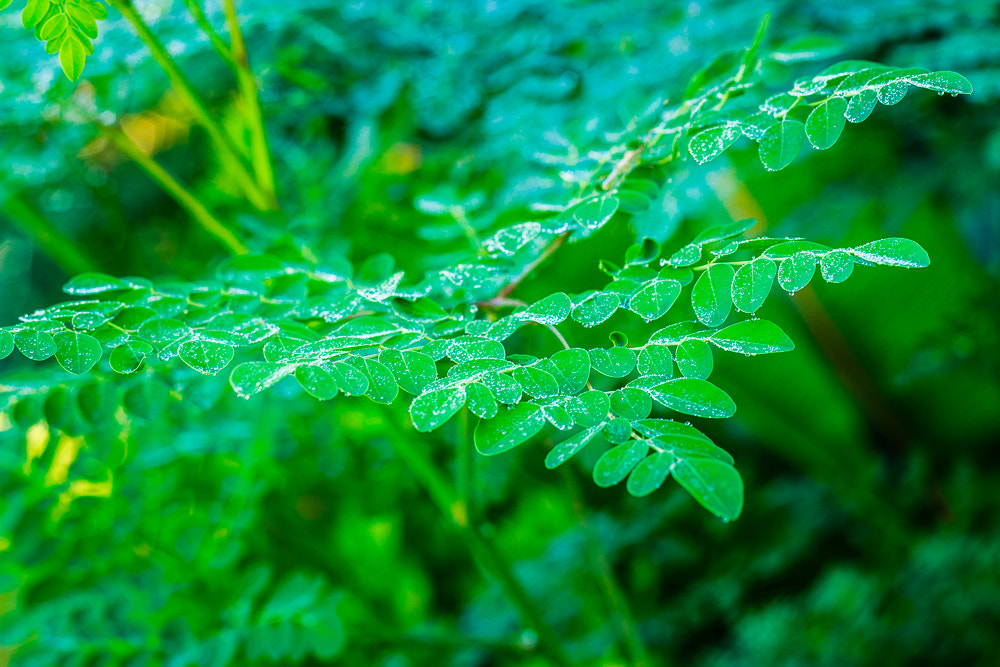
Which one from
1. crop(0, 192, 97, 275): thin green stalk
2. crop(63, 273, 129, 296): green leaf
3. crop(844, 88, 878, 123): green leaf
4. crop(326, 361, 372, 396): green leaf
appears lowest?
crop(844, 88, 878, 123): green leaf

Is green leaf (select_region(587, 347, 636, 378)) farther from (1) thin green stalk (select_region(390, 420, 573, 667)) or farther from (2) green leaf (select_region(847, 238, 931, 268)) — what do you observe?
(1) thin green stalk (select_region(390, 420, 573, 667))

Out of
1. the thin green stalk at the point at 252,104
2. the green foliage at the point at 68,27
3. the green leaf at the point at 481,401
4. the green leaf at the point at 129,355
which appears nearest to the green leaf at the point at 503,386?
the green leaf at the point at 481,401

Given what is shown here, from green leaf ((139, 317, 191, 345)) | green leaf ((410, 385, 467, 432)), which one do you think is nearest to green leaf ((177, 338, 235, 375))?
green leaf ((139, 317, 191, 345))

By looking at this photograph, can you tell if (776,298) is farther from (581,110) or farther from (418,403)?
(418,403)

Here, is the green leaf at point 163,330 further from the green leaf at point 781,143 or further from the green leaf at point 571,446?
the green leaf at point 781,143

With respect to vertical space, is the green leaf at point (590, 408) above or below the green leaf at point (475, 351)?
below
